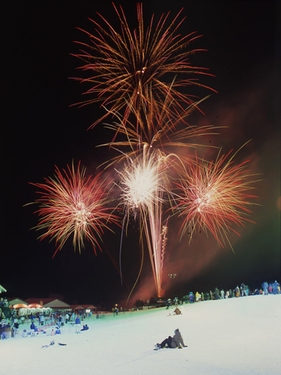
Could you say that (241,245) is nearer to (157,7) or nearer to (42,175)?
(42,175)

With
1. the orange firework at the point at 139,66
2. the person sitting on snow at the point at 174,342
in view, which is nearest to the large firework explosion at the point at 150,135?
the orange firework at the point at 139,66

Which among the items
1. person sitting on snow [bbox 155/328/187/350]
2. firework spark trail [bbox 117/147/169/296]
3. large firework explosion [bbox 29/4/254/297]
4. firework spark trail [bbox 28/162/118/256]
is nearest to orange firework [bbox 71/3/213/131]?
large firework explosion [bbox 29/4/254/297]

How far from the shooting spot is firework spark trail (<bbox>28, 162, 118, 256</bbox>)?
5.11 metres

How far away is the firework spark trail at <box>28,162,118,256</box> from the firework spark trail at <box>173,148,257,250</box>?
0.97 m

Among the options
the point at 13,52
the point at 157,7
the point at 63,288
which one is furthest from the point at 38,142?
the point at 157,7

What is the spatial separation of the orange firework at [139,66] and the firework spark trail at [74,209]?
881mm

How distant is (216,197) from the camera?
524 centimetres

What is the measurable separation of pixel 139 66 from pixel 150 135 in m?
0.86

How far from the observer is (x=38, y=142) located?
5.27 m

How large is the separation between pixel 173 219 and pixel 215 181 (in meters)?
0.74

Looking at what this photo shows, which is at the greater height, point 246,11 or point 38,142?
point 246,11

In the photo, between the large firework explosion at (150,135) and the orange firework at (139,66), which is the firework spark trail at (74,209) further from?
the orange firework at (139,66)

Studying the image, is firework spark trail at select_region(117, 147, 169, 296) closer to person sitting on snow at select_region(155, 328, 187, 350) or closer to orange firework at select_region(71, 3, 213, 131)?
orange firework at select_region(71, 3, 213, 131)

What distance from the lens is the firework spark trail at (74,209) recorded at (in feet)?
16.8
